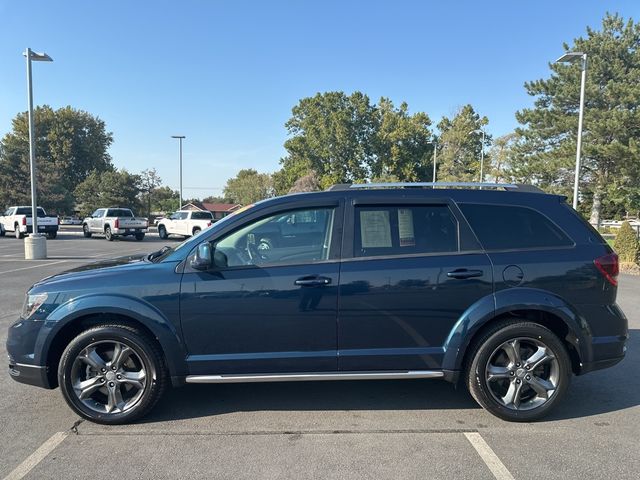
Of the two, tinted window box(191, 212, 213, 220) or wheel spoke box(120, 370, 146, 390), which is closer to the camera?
wheel spoke box(120, 370, 146, 390)

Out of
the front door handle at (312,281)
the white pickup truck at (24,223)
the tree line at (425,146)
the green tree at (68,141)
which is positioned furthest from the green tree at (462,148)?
the front door handle at (312,281)

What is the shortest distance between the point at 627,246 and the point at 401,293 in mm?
13099

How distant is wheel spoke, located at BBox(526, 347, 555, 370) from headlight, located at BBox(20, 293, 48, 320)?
153 inches

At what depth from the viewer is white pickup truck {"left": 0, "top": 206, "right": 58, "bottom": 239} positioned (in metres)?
25.7

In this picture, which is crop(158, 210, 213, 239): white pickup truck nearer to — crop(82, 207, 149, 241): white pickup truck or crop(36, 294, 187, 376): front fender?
crop(82, 207, 149, 241): white pickup truck

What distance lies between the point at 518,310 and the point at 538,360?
0.43 m

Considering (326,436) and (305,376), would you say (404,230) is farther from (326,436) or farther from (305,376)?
(326,436)

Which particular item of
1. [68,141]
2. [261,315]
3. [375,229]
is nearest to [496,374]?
[375,229]

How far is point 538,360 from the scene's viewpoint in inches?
144

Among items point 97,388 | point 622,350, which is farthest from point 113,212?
point 622,350

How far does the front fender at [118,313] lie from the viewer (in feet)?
11.5

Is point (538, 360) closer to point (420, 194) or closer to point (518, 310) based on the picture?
point (518, 310)

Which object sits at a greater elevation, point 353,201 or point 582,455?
point 353,201

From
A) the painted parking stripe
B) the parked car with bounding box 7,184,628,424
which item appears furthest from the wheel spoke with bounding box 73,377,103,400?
the painted parking stripe
